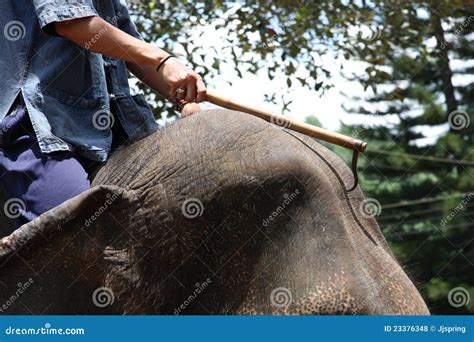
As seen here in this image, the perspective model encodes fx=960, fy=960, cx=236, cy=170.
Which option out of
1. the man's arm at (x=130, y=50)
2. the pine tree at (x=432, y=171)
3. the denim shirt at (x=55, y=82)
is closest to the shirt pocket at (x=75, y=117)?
the denim shirt at (x=55, y=82)

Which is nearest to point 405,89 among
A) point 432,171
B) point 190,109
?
point 432,171

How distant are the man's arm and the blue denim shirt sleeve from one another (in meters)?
0.02

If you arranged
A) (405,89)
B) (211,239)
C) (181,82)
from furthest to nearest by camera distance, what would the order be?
1. (405,89)
2. (181,82)
3. (211,239)

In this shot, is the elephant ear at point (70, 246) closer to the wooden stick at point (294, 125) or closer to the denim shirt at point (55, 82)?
the denim shirt at point (55, 82)

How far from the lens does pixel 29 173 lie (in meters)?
2.37

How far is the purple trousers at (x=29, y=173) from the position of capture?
2.34m

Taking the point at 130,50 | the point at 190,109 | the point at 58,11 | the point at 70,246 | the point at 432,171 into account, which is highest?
the point at 58,11

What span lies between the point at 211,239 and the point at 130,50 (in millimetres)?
555

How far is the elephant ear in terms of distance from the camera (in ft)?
7.20

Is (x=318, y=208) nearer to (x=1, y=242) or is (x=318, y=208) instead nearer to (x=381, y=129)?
(x=1, y=242)

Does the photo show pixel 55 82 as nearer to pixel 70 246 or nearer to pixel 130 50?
pixel 130 50

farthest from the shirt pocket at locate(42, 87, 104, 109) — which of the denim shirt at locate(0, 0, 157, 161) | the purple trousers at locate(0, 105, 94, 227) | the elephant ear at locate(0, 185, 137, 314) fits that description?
the elephant ear at locate(0, 185, 137, 314)

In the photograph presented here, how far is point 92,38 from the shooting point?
236cm

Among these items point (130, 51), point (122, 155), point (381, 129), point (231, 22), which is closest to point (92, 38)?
point (130, 51)
